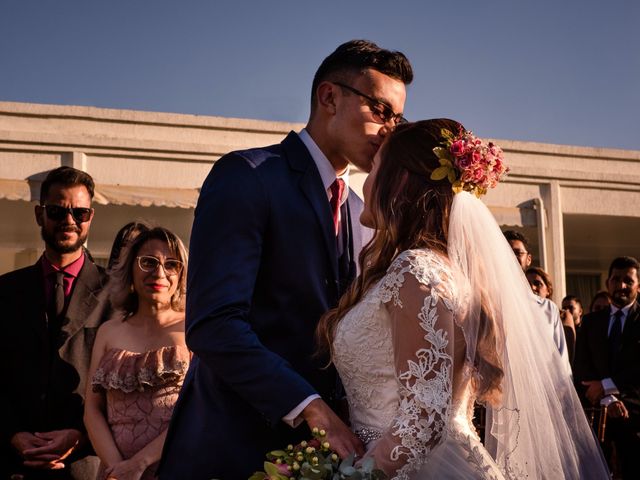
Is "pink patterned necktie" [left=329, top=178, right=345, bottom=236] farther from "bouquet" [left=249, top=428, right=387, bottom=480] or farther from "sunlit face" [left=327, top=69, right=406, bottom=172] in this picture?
"bouquet" [left=249, top=428, right=387, bottom=480]

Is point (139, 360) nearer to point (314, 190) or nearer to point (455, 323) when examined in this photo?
point (314, 190)

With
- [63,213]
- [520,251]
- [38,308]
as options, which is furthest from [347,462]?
[520,251]

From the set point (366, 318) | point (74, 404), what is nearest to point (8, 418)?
point (74, 404)

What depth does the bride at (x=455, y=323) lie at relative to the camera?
8.81 feet

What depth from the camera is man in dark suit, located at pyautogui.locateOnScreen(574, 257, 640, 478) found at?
8.44 metres

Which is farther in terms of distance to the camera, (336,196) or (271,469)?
(336,196)

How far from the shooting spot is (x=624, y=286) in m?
9.05

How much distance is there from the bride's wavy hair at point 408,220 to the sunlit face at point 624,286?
6.73m

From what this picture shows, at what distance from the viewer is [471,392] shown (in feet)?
9.48

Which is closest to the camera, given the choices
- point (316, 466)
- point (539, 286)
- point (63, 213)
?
point (316, 466)

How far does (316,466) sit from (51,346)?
2.60m

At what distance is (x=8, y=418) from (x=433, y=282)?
276 cm

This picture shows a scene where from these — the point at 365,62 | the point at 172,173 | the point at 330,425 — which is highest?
the point at 172,173

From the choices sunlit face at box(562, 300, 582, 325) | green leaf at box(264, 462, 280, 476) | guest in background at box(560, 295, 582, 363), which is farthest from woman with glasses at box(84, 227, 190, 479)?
sunlit face at box(562, 300, 582, 325)
